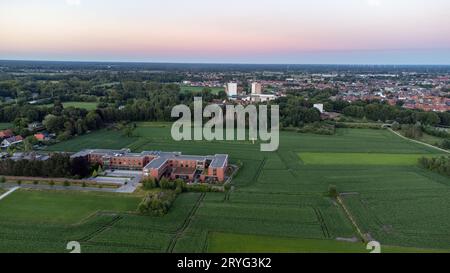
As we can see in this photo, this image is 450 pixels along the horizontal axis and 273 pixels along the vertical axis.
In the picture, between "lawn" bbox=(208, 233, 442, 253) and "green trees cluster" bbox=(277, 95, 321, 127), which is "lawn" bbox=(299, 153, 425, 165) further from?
"green trees cluster" bbox=(277, 95, 321, 127)

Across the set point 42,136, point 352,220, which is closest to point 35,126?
point 42,136

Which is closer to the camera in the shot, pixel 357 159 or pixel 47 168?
pixel 47 168

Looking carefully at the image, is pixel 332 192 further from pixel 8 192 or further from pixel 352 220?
pixel 8 192

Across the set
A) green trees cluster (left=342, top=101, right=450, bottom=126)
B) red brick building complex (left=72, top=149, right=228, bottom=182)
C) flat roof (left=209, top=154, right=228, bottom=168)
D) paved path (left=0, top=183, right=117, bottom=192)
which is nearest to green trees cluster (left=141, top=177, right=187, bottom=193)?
red brick building complex (left=72, top=149, right=228, bottom=182)

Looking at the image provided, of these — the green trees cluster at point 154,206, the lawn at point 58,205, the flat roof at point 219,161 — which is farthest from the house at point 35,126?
the green trees cluster at point 154,206
